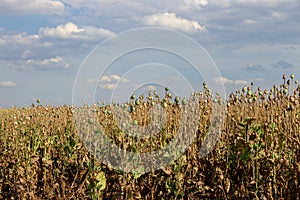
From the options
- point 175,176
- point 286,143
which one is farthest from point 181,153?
point 286,143

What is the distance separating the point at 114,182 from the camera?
4.11m

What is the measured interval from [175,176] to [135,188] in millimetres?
397

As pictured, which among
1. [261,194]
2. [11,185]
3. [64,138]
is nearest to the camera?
[261,194]

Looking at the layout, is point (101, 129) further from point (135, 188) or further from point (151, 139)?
point (135, 188)

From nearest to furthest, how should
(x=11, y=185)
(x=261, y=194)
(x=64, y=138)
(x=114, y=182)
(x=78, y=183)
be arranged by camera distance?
(x=261, y=194) < (x=114, y=182) < (x=78, y=183) < (x=11, y=185) < (x=64, y=138)

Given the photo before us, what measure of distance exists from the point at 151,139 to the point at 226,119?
109 cm

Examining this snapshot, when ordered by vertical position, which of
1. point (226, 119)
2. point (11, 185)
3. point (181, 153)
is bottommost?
point (11, 185)

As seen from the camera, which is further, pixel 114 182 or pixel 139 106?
pixel 139 106

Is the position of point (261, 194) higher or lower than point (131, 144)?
lower

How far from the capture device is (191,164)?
13.9ft

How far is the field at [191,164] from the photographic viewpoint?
11.3 feet

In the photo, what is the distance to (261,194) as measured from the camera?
3.17 metres

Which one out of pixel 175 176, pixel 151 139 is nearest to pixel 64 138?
pixel 151 139

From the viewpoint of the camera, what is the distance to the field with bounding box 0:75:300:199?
344 cm
